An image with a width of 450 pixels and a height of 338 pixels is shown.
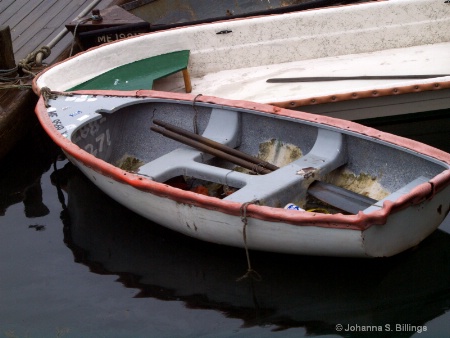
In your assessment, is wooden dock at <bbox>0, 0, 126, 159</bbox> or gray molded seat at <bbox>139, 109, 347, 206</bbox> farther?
wooden dock at <bbox>0, 0, 126, 159</bbox>

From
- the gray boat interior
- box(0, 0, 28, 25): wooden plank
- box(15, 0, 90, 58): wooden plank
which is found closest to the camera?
the gray boat interior

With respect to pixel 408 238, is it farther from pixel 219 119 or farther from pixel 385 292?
pixel 219 119

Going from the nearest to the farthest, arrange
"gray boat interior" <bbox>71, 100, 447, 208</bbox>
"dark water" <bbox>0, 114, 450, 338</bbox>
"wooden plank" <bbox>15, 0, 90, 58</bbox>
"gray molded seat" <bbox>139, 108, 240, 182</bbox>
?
"dark water" <bbox>0, 114, 450, 338</bbox> → "gray boat interior" <bbox>71, 100, 447, 208</bbox> → "gray molded seat" <bbox>139, 108, 240, 182</bbox> → "wooden plank" <bbox>15, 0, 90, 58</bbox>

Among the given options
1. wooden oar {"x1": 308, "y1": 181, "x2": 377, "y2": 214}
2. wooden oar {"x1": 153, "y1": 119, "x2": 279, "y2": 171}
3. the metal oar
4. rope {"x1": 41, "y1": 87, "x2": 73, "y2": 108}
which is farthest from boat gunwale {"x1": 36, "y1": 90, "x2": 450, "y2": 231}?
the metal oar

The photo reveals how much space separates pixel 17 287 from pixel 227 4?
4.76 m

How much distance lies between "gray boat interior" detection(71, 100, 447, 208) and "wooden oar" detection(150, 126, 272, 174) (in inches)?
3.0

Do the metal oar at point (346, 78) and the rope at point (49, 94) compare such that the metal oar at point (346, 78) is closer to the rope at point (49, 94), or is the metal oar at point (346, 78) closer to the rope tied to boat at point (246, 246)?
the rope at point (49, 94)

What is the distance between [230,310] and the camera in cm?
493

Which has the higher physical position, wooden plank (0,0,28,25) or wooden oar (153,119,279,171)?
wooden plank (0,0,28,25)

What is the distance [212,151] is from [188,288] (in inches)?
44.6

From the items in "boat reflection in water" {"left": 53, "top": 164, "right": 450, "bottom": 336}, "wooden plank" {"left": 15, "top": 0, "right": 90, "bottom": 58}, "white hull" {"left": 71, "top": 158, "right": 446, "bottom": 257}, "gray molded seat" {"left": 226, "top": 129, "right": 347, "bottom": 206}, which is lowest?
"boat reflection in water" {"left": 53, "top": 164, "right": 450, "bottom": 336}

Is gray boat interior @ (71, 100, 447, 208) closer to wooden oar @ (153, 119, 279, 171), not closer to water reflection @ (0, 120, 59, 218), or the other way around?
wooden oar @ (153, 119, 279, 171)

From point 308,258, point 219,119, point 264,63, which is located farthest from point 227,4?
point 308,258

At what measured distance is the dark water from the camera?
4.75 metres
